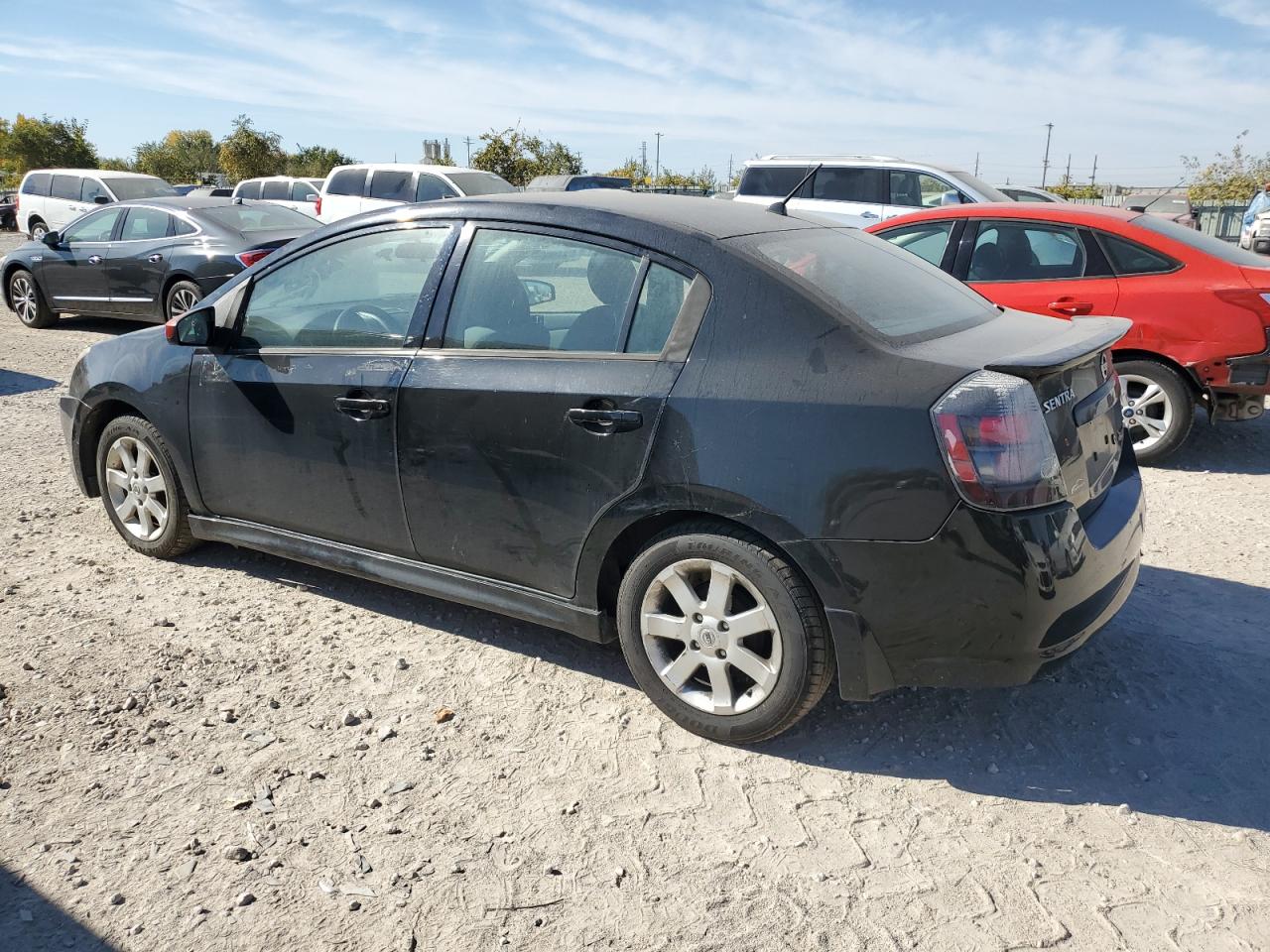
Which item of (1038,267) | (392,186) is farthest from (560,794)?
(392,186)

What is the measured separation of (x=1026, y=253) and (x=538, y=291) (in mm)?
4703

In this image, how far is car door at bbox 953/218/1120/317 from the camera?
6723 mm

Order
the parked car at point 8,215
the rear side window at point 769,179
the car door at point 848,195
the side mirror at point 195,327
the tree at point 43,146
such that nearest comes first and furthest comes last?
the side mirror at point 195,327, the car door at point 848,195, the rear side window at point 769,179, the parked car at point 8,215, the tree at point 43,146

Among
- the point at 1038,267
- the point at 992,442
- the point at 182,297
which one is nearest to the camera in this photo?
the point at 992,442

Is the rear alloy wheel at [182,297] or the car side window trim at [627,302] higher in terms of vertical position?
the car side window trim at [627,302]

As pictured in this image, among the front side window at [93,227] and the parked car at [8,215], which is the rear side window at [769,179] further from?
the parked car at [8,215]

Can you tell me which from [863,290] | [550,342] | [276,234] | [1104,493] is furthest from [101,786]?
[276,234]

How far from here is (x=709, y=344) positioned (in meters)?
3.18

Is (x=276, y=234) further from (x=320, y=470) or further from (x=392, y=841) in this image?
(x=392, y=841)

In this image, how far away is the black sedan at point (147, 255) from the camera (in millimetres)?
11039

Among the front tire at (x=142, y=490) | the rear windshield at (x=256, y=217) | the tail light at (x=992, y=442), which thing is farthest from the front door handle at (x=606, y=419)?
the rear windshield at (x=256, y=217)

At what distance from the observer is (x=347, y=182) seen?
18.2 m

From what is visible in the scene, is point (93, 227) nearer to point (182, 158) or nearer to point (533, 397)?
point (533, 397)

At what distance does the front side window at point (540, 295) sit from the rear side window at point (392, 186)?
47.6 feet
